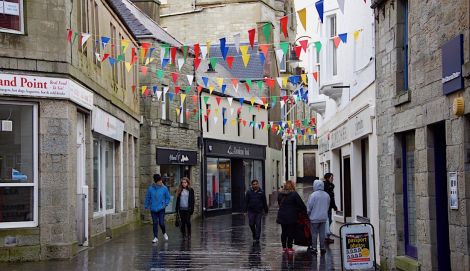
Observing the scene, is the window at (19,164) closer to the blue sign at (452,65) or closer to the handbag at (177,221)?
Answer: the handbag at (177,221)

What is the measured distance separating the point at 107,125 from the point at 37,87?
538cm

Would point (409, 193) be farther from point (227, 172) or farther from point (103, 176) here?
point (227, 172)

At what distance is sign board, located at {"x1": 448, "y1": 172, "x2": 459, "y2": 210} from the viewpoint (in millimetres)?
9859

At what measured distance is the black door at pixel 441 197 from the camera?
430 inches

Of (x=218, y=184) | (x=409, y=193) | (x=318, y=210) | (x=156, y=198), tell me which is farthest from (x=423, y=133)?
(x=218, y=184)

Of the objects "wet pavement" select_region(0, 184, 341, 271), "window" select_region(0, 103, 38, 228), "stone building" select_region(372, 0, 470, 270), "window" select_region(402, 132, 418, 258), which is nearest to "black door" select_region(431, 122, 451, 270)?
"stone building" select_region(372, 0, 470, 270)

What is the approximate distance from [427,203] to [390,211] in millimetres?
2379

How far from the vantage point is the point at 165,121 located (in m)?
32.0

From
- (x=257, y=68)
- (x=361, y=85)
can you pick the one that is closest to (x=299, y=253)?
(x=361, y=85)

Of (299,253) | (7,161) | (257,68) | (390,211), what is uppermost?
(257,68)

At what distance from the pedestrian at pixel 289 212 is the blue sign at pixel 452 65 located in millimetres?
7977

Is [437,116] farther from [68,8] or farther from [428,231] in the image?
[68,8]

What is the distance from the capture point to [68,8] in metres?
16.6

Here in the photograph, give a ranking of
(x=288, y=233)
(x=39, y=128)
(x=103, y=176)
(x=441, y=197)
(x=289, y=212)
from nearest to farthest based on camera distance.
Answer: (x=441, y=197), (x=39, y=128), (x=289, y=212), (x=288, y=233), (x=103, y=176)
